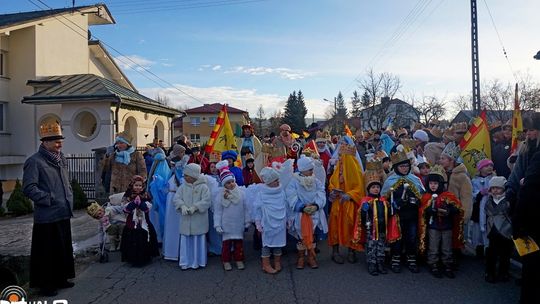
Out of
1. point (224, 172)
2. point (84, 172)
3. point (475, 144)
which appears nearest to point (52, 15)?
point (84, 172)

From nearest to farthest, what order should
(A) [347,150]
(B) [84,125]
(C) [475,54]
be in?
1. (A) [347,150]
2. (C) [475,54]
3. (B) [84,125]

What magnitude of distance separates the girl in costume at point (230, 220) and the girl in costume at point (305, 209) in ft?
2.57

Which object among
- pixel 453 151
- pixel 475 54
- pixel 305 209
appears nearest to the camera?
pixel 305 209

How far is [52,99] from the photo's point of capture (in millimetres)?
18812

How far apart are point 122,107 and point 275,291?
16366mm

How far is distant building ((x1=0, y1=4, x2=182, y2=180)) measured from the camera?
752 inches

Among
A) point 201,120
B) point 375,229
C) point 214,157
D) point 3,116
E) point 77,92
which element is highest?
point 201,120

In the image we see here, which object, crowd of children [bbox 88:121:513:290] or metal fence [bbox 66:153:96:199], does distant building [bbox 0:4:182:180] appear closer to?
metal fence [bbox 66:153:96:199]

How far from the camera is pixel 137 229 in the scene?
695 centimetres

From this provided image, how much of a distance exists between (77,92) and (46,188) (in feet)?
49.3

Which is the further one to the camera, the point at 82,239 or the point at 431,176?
the point at 82,239

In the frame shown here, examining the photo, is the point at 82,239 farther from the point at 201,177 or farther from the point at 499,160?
the point at 499,160

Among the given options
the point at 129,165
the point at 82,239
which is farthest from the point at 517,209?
the point at 82,239

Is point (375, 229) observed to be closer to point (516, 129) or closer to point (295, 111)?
point (516, 129)
